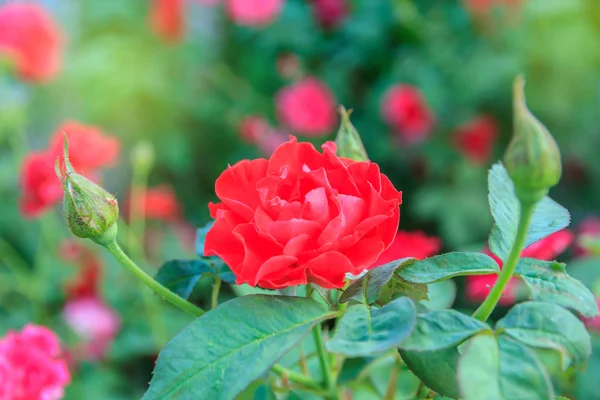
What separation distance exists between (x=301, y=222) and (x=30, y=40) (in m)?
1.21

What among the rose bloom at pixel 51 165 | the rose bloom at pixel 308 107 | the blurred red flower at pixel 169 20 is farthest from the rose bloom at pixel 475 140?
the rose bloom at pixel 51 165

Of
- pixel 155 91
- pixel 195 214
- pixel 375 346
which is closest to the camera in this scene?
pixel 375 346

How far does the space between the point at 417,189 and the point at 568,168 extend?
439 mm

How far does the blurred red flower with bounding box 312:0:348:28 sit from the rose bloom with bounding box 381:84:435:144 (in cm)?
31

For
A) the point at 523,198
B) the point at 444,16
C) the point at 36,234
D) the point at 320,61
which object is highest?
the point at 523,198

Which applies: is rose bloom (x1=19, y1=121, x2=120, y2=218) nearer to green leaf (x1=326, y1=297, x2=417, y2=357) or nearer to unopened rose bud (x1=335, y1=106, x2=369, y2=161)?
unopened rose bud (x1=335, y1=106, x2=369, y2=161)

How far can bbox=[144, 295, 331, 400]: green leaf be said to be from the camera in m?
0.34

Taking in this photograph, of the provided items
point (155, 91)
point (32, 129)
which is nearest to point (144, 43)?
point (155, 91)

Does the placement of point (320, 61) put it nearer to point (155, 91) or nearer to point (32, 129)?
point (155, 91)

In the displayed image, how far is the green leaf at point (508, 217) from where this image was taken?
403 mm

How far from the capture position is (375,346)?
312mm

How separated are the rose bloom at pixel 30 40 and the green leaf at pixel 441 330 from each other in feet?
4.08

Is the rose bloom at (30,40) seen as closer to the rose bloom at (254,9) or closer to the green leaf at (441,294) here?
the rose bloom at (254,9)

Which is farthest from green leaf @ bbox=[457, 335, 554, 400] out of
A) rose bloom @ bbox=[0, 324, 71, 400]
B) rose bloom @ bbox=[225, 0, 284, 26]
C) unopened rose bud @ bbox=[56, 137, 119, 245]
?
rose bloom @ bbox=[225, 0, 284, 26]
